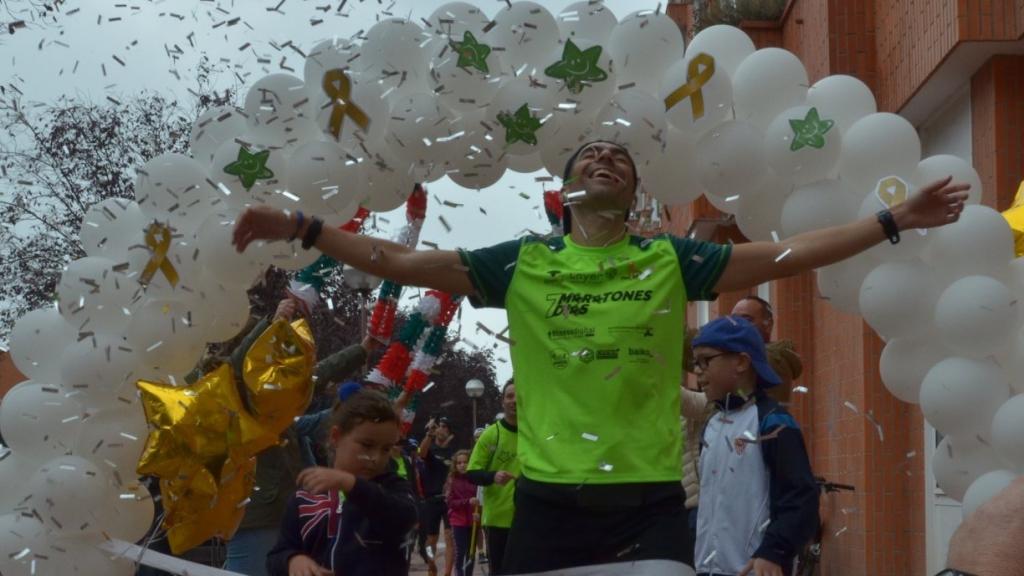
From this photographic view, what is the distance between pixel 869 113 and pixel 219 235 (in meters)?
2.60

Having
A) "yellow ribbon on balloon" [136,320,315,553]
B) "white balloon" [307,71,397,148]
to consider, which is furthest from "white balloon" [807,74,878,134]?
"yellow ribbon on balloon" [136,320,315,553]

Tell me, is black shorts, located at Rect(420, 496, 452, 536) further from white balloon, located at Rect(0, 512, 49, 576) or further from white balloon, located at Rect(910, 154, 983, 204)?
white balloon, located at Rect(910, 154, 983, 204)

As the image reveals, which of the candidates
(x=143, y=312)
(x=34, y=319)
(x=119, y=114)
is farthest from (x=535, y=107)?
(x=119, y=114)

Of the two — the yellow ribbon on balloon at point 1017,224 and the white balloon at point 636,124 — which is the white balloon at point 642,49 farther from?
the yellow ribbon on balloon at point 1017,224

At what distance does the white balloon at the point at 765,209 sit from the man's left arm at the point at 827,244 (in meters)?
1.27

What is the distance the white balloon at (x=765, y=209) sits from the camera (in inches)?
232

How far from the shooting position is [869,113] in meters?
5.90

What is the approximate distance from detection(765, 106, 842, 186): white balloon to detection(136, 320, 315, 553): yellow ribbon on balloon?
201 centimetres

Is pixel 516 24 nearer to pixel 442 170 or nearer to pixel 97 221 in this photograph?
pixel 442 170

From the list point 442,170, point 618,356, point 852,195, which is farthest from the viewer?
point 442,170

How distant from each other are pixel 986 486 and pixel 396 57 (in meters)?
2.76

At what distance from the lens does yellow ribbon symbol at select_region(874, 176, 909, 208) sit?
18.1ft

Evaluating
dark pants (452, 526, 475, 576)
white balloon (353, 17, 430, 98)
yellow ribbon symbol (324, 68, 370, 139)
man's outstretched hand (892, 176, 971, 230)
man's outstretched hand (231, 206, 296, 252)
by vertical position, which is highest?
white balloon (353, 17, 430, 98)

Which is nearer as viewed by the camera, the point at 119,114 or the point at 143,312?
the point at 143,312
